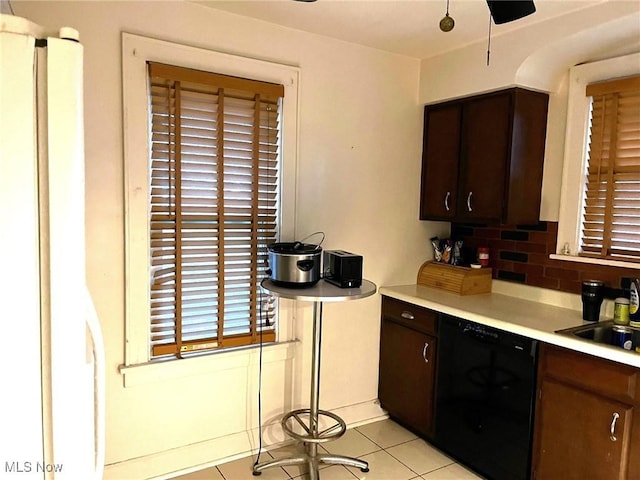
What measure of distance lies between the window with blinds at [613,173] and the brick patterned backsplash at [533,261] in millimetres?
106

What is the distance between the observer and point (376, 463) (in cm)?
254

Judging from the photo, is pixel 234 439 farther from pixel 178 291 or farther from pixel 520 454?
pixel 520 454

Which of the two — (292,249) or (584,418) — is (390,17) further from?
(584,418)

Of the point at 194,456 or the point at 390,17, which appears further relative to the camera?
the point at 194,456

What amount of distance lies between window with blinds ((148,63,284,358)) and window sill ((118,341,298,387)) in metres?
0.05

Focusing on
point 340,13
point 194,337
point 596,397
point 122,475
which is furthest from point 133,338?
point 596,397

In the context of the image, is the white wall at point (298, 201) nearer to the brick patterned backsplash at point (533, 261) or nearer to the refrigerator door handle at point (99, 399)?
the brick patterned backsplash at point (533, 261)

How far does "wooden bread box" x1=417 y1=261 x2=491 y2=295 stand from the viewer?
283 centimetres

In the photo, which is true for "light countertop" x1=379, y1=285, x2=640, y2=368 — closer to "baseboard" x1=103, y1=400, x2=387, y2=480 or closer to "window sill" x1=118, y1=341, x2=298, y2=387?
"window sill" x1=118, y1=341, x2=298, y2=387

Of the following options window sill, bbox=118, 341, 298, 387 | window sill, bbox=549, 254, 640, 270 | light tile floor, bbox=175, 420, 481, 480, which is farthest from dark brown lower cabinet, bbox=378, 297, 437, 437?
window sill, bbox=549, 254, 640, 270

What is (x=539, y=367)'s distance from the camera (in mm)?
2094

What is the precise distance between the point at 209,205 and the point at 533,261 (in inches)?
77.2

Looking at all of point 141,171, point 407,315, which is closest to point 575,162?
point 407,315

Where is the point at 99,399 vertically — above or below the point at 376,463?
above
